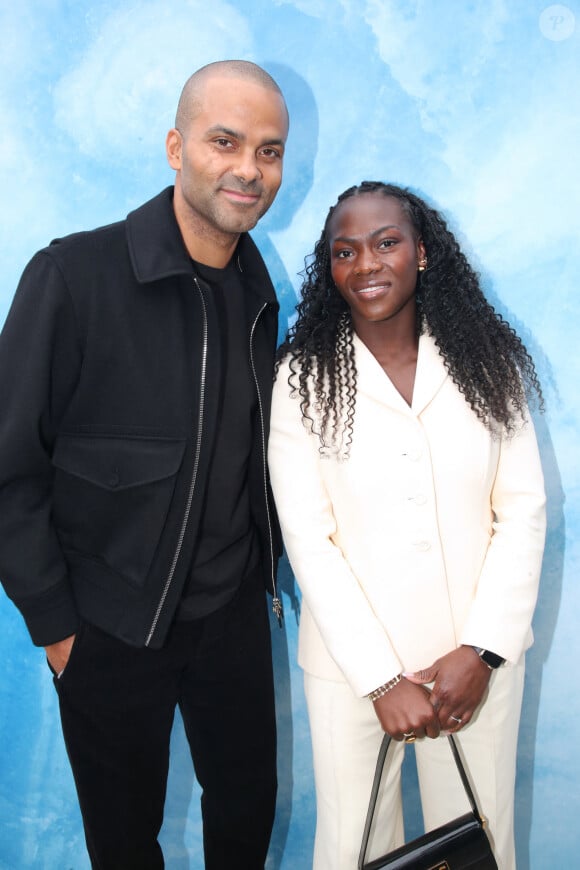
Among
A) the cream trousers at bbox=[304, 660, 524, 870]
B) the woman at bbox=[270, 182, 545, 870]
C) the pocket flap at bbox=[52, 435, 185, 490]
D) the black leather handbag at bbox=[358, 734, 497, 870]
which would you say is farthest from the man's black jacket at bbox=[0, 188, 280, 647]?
the black leather handbag at bbox=[358, 734, 497, 870]

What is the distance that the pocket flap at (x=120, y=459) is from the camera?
170cm

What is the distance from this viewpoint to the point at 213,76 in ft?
5.57

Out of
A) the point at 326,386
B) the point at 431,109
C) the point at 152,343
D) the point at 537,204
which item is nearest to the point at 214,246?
the point at 152,343

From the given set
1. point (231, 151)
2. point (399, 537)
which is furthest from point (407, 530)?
point (231, 151)

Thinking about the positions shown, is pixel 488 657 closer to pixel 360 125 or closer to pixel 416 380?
pixel 416 380

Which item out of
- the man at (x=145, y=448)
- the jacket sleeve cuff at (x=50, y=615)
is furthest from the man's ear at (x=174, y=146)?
the jacket sleeve cuff at (x=50, y=615)

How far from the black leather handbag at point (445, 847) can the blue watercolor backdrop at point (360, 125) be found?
0.77 meters

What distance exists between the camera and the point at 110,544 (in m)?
1.76

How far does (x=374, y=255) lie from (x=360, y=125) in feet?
1.90

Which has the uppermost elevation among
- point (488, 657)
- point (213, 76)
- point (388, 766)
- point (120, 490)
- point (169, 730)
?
point (213, 76)

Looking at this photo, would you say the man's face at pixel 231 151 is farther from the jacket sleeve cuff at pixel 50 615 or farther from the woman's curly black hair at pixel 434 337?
the jacket sleeve cuff at pixel 50 615

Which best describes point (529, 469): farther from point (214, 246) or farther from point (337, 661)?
point (214, 246)

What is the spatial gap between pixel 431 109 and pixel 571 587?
134 cm

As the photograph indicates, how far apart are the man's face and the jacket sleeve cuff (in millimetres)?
844
